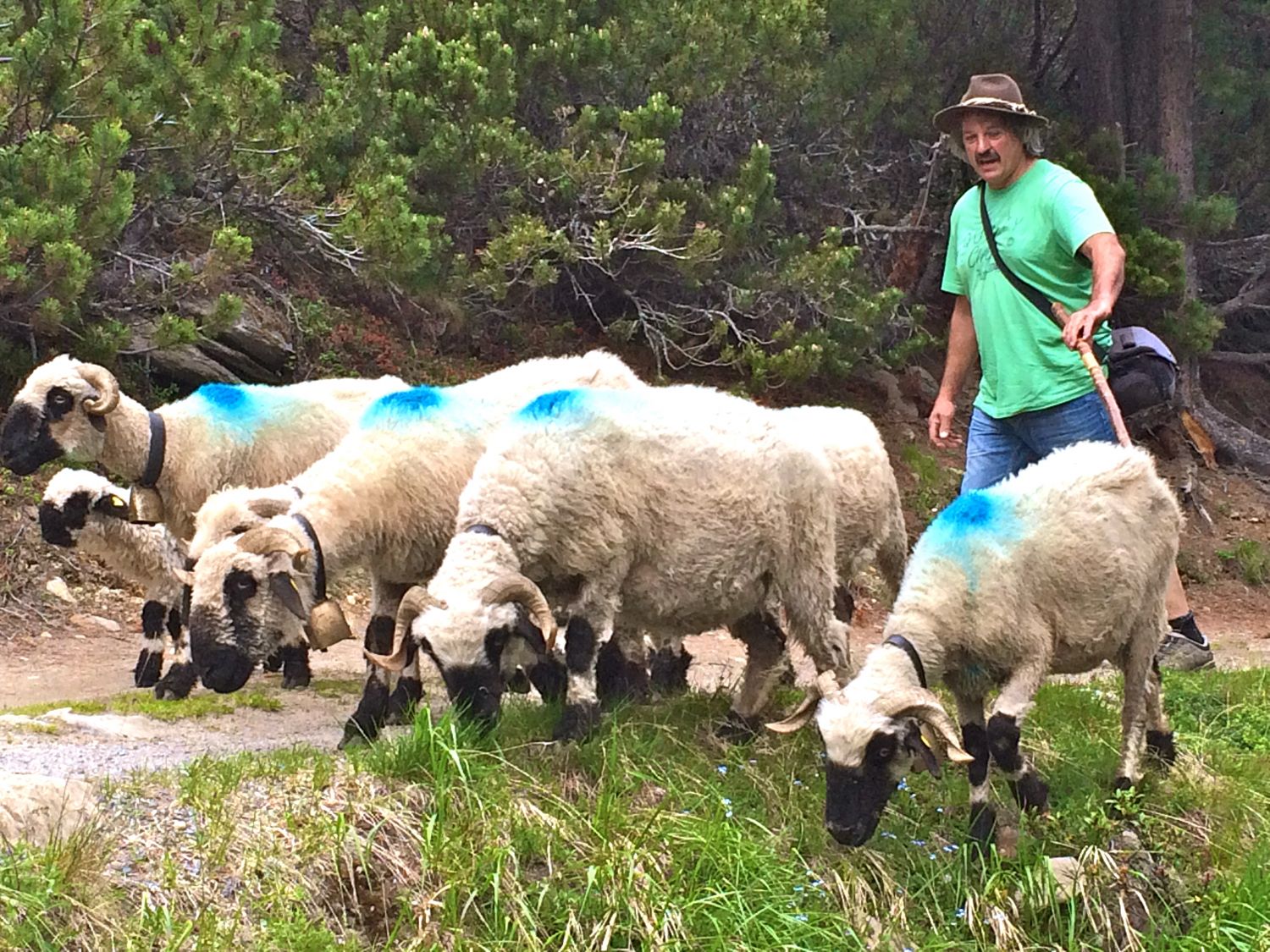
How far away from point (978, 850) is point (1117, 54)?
14.8 meters

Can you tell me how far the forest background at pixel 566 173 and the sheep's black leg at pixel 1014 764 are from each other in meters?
7.54

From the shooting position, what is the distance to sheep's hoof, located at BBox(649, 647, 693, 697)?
7.58m

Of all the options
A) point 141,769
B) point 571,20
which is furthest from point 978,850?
point 571,20

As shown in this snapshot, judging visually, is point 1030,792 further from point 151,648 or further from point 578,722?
point 151,648

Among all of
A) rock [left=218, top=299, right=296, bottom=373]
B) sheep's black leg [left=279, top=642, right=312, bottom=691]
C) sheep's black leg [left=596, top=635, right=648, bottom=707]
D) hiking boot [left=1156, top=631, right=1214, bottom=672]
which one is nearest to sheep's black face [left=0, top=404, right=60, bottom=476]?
sheep's black leg [left=279, top=642, right=312, bottom=691]

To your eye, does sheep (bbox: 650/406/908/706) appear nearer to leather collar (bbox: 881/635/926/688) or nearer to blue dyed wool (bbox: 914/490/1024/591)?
blue dyed wool (bbox: 914/490/1024/591)

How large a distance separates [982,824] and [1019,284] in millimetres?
2606

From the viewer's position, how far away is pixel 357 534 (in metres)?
6.33

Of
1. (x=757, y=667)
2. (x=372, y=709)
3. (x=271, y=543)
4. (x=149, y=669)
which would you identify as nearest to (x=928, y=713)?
(x=757, y=667)

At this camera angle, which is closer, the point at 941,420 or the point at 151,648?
the point at 941,420

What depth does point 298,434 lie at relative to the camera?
8141mm

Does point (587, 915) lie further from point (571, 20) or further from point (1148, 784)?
→ point (571, 20)

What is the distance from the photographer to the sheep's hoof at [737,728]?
6396 mm

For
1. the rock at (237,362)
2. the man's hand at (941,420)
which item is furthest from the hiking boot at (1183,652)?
the rock at (237,362)
